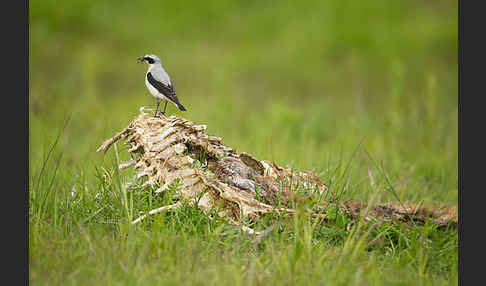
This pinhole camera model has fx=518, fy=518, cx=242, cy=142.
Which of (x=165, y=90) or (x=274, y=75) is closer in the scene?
(x=165, y=90)

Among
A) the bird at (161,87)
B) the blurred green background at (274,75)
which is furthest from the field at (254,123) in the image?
the bird at (161,87)

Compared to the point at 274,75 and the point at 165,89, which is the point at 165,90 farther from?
the point at 274,75

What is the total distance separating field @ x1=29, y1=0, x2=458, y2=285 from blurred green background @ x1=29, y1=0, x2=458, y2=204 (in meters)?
0.04

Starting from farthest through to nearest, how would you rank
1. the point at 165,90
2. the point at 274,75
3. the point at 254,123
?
1. the point at 274,75
2. the point at 254,123
3. the point at 165,90

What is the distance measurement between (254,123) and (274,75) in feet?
11.5

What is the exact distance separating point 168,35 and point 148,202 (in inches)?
376

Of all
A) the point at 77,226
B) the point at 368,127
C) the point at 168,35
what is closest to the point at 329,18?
the point at 168,35

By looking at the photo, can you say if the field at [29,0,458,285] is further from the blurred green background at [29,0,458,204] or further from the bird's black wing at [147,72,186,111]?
the bird's black wing at [147,72,186,111]

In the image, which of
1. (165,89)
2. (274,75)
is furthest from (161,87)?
(274,75)

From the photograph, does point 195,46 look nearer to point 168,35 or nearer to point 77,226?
point 168,35

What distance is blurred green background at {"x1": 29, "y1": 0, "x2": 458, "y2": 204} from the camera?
7176 millimetres

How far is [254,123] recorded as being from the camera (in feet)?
26.6

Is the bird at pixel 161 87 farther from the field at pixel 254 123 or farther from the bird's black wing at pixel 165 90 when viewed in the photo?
the field at pixel 254 123

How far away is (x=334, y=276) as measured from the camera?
2.97 m
